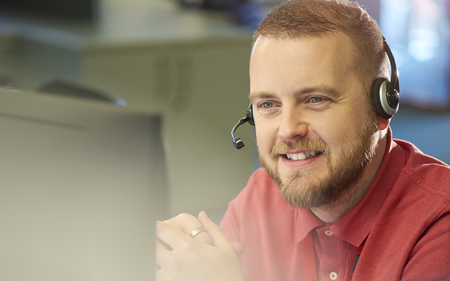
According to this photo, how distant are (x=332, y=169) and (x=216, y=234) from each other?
18cm

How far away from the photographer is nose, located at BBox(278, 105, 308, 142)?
60 centimetres

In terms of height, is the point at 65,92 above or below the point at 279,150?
above

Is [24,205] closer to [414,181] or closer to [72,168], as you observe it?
[72,168]

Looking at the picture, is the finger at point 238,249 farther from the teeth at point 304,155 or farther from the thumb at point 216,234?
the teeth at point 304,155

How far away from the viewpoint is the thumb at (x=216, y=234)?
666 mm

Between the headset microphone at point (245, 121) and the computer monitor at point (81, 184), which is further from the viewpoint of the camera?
the headset microphone at point (245, 121)

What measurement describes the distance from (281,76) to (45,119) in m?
0.28

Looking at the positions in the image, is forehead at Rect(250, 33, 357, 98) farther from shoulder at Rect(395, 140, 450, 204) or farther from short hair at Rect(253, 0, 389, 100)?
shoulder at Rect(395, 140, 450, 204)

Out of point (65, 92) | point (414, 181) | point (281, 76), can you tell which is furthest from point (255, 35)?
point (65, 92)

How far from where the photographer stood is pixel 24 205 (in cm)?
47

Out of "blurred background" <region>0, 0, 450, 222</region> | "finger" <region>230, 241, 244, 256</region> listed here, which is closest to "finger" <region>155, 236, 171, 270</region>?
"finger" <region>230, 241, 244, 256</region>

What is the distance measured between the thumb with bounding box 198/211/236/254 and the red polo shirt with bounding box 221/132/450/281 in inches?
2.7

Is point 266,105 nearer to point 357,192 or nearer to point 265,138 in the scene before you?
point 265,138

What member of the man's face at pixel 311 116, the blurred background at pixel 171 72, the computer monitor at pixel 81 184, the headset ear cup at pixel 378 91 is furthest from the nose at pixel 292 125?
the blurred background at pixel 171 72
